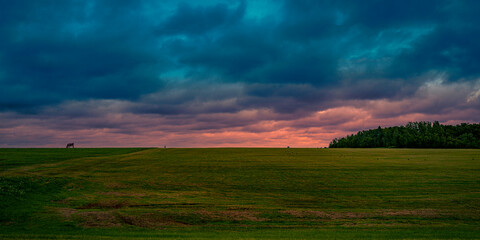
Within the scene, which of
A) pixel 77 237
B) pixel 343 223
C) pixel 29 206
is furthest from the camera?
pixel 29 206

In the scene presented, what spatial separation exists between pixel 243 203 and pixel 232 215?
161 inches

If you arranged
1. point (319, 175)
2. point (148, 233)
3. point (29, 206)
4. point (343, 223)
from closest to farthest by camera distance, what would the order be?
point (148, 233) → point (343, 223) → point (29, 206) → point (319, 175)

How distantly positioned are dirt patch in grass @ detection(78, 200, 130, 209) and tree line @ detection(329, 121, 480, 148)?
12454 centimetres

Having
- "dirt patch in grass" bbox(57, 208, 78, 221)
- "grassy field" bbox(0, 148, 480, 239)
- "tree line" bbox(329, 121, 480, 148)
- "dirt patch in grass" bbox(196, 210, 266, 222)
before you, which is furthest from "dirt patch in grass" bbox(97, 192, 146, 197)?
"tree line" bbox(329, 121, 480, 148)

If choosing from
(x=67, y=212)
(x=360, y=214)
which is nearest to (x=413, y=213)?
(x=360, y=214)

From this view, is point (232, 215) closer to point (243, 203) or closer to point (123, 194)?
point (243, 203)

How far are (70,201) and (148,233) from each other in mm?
12723

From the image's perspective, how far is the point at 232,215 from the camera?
22.4 meters

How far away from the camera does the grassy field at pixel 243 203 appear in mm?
18719

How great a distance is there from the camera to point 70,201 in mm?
26484

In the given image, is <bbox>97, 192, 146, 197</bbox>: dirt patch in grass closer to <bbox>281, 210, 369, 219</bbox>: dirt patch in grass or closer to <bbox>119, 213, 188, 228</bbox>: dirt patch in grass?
<bbox>119, 213, 188, 228</bbox>: dirt patch in grass

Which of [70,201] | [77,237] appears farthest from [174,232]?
[70,201]

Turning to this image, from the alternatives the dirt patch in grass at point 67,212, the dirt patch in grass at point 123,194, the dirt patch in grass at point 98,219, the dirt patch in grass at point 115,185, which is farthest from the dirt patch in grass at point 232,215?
the dirt patch in grass at point 115,185

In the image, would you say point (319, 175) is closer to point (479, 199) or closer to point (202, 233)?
point (479, 199)
